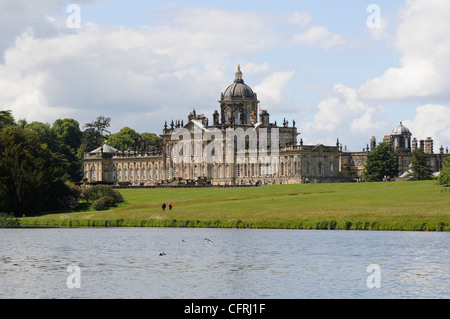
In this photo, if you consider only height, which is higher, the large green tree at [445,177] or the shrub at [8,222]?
the large green tree at [445,177]

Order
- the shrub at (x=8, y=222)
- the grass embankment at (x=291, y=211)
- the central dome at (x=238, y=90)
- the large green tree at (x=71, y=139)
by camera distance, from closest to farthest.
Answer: the grass embankment at (x=291, y=211), the shrub at (x=8, y=222), the central dome at (x=238, y=90), the large green tree at (x=71, y=139)

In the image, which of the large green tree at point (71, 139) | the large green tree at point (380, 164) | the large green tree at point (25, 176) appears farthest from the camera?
the large green tree at point (71, 139)

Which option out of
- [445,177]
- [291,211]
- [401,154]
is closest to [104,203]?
[291,211]

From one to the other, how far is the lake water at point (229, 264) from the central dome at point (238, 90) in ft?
314

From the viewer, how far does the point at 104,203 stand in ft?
297

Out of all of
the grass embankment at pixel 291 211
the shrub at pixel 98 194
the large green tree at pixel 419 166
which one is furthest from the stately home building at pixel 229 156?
the shrub at pixel 98 194

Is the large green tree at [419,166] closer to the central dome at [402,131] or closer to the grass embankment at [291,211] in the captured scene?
the grass embankment at [291,211]

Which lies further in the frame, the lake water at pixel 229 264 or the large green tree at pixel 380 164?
the large green tree at pixel 380 164

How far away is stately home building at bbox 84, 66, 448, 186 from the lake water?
7416 centimetres

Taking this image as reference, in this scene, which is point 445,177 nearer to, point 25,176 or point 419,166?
point 25,176

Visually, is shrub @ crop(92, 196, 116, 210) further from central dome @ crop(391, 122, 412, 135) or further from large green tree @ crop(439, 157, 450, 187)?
central dome @ crop(391, 122, 412, 135)

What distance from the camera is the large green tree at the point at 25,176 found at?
274 feet

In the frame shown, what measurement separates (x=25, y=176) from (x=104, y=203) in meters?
9.93

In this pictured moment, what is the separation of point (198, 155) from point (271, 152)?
55.5 feet
